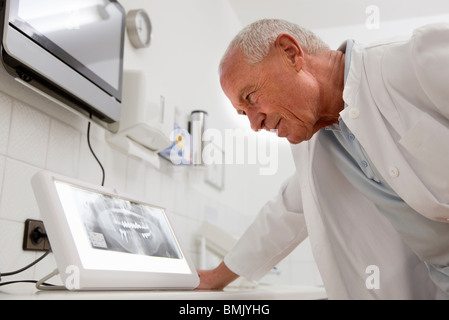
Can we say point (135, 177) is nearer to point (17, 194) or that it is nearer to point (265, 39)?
point (17, 194)

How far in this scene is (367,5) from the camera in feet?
9.62

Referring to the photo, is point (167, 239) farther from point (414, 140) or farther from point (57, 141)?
point (414, 140)

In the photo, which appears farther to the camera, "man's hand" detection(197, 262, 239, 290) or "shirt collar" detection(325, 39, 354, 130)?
"man's hand" detection(197, 262, 239, 290)

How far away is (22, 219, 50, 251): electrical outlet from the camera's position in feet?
3.56

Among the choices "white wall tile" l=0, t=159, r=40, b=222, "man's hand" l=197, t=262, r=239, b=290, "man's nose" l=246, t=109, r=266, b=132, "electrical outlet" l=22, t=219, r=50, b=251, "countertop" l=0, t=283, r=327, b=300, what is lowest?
"countertop" l=0, t=283, r=327, b=300

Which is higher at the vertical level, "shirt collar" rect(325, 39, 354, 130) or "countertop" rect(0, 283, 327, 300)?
"shirt collar" rect(325, 39, 354, 130)

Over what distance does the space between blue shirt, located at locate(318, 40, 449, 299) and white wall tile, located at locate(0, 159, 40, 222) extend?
0.83 meters

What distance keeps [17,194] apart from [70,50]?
0.42 metres

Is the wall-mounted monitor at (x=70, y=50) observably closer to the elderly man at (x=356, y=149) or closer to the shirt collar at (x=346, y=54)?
the elderly man at (x=356, y=149)

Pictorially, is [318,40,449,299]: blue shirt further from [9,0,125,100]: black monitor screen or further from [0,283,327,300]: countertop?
[9,0,125,100]: black monitor screen

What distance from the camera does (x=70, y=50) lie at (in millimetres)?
1200

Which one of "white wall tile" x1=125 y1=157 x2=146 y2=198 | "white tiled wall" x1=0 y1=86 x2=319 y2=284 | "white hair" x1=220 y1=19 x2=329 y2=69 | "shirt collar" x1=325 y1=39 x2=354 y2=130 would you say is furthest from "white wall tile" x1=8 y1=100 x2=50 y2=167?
"shirt collar" x1=325 y1=39 x2=354 y2=130

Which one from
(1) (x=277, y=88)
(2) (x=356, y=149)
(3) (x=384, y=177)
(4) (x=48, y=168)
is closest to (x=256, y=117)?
(1) (x=277, y=88)
